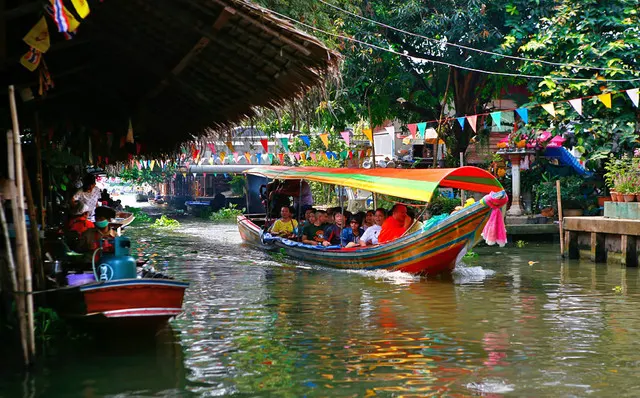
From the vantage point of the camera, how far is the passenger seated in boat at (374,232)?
1590 centimetres

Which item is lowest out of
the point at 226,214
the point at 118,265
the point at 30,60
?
the point at 226,214

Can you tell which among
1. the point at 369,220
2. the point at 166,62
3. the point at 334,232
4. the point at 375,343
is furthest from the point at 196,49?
the point at 334,232

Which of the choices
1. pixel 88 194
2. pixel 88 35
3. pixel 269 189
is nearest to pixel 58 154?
pixel 88 194

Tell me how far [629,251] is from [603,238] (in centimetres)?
119

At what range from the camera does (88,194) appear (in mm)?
13992

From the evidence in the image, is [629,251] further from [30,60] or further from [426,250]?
[30,60]

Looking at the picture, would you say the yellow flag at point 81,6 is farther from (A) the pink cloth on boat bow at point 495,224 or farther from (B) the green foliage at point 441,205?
(B) the green foliage at point 441,205

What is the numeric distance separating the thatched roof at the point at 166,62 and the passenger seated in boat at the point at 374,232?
→ 4.16 m

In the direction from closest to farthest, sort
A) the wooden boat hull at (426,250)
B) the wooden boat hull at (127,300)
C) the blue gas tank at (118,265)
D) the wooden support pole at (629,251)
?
the wooden boat hull at (127,300) < the blue gas tank at (118,265) < the wooden boat hull at (426,250) < the wooden support pole at (629,251)

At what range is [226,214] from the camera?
131 ft

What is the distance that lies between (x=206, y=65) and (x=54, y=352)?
3.78 meters

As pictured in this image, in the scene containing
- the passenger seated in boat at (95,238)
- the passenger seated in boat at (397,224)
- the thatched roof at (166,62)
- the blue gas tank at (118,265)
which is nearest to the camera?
the blue gas tank at (118,265)

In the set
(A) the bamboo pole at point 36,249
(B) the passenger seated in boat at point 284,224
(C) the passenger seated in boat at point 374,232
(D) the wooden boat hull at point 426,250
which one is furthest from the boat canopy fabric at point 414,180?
(A) the bamboo pole at point 36,249

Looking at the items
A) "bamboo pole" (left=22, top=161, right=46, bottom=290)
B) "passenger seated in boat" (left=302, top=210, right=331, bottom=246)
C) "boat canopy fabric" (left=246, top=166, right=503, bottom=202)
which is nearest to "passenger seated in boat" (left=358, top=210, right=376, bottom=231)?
"boat canopy fabric" (left=246, top=166, right=503, bottom=202)
